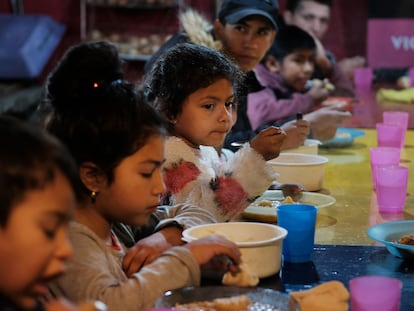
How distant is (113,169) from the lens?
66.2 inches

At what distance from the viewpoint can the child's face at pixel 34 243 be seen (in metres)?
1.09

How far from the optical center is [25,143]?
44.9 inches

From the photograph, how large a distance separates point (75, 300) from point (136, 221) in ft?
0.82

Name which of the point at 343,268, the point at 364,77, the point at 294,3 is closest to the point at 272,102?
the point at 364,77

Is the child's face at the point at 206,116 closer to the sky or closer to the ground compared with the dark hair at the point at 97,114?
closer to the ground

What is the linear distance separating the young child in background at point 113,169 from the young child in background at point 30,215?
1.42 feet

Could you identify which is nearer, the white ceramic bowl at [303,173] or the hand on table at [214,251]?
the hand on table at [214,251]

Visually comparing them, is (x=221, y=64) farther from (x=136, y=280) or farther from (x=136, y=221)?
(x=136, y=280)

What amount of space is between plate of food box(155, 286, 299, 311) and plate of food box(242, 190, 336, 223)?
2.42 feet

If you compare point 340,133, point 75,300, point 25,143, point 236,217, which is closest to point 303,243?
point 236,217

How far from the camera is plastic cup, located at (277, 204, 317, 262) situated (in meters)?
1.97

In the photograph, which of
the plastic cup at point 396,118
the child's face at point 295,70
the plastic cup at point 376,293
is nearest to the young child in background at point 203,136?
the plastic cup at point 376,293

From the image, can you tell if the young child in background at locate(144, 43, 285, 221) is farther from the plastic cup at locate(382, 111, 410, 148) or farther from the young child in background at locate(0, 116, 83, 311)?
the plastic cup at locate(382, 111, 410, 148)

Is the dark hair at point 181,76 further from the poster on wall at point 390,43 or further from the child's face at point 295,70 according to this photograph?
the poster on wall at point 390,43
